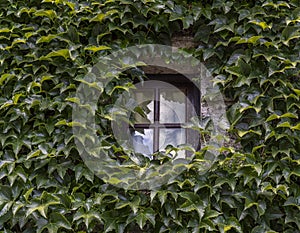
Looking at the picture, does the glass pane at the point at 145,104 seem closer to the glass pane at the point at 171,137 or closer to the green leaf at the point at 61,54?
the glass pane at the point at 171,137

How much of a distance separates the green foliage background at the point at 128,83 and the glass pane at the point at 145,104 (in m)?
0.18

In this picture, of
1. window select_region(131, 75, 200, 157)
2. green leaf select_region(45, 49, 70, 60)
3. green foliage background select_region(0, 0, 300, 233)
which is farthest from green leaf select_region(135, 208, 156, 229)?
green leaf select_region(45, 49, 70, 60)

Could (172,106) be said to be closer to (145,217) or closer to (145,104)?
(145,104)

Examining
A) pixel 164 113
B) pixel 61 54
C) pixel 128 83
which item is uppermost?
pixel 61 54

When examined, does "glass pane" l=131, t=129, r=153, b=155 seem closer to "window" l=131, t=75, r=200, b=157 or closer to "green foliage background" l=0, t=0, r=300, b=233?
"window" l=131, t=75, r=200, b=157

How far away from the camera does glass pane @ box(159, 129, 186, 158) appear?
2704 millimetres

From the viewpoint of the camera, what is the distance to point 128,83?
2.57m

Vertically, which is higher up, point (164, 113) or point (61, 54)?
point (61, 54)

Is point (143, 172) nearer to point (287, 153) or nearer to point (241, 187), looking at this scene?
point (241, 187)

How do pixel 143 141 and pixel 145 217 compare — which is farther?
pixel 143 141

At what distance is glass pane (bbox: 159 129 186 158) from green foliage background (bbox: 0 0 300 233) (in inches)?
12.8

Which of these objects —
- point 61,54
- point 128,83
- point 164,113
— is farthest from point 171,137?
point 61,54

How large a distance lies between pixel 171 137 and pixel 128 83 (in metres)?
0.41

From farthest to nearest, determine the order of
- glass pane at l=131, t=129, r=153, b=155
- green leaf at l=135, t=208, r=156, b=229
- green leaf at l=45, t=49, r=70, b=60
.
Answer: glass pane at l=131, t=129, r=153, b=155
green leaf at l=45, t=49, r=70, b=60
green leaf at l=135, t=208, r=156, b=229
